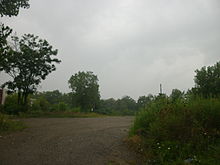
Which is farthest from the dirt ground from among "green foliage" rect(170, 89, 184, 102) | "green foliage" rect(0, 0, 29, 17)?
"green foliage" rect(0, 0, 29, 17)

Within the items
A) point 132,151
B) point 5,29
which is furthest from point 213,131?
point 5,29

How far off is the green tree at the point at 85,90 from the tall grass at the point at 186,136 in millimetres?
46785

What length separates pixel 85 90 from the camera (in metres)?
53.9

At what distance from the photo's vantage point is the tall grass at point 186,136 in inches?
201

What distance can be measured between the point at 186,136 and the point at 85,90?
49.0m

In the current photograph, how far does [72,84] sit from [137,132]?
162 feet

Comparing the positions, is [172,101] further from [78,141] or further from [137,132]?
[78,141]

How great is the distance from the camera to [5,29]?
24.0 feet

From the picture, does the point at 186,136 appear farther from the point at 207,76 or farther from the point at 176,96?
the point at 207,76

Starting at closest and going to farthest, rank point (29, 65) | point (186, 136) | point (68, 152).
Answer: point (186, 136), point (68, 152), point (29, 65)

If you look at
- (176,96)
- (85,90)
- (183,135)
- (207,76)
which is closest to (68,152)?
(183,135)

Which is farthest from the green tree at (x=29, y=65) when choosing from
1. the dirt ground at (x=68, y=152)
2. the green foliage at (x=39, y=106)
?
the dirt ground at (x=68, y=152)

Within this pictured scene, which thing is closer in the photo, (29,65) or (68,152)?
(68,152)

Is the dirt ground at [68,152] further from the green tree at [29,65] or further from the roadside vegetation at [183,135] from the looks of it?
the green tree at [29,65]
